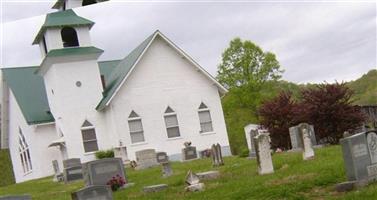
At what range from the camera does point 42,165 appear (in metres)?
32.8

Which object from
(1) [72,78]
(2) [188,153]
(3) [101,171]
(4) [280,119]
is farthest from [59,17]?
(1) [72,78]

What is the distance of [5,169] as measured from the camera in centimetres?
3975

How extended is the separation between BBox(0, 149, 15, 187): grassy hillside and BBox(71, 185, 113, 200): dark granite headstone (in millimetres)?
31010

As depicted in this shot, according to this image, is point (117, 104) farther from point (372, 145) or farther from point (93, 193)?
point (372, 145)

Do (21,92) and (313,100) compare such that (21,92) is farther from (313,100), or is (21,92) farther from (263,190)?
(263,190)

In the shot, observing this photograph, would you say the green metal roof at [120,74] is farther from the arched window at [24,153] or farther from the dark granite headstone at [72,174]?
the arched window at [24,153]

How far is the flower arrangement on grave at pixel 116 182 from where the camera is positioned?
50.7ft

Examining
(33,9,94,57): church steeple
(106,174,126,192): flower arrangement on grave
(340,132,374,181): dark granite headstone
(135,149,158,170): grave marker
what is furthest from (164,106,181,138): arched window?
(340,132,374,181): dark granite headstone

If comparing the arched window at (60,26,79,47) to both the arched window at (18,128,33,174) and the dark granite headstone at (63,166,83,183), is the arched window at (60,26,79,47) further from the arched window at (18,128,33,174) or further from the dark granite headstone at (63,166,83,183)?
the dark granite headstone at (63,166,83,183)

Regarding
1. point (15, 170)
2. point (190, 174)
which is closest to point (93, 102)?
point (15, 170)

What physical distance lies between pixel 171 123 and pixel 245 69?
504 inches

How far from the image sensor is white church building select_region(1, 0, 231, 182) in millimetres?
30219

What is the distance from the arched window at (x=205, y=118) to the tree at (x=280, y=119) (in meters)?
9.93

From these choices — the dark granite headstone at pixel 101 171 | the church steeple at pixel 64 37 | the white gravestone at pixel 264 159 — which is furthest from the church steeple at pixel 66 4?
the church steeple at pixel 64 37
